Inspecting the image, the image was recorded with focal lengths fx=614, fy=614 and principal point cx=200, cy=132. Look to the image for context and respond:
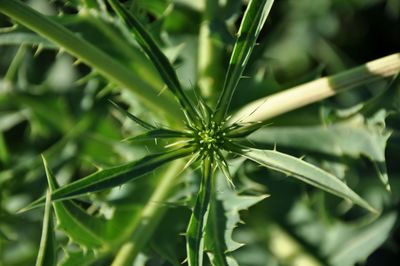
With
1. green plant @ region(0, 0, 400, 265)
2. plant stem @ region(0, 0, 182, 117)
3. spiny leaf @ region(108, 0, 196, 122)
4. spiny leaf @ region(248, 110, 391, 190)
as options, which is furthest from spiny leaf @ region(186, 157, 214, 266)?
spiny leaf @ region(248, 110, 391, 190)

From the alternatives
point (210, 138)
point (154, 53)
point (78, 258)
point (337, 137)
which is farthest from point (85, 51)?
point (337, 137)

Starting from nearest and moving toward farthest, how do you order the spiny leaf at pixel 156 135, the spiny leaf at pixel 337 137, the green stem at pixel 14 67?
1. the spiny leaf at pixel 156 135
2. the spiny leaf at pixel 337 137
3. the green stem at pixel 14 67

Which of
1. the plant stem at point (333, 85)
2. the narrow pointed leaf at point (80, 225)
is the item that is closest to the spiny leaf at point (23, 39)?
the narrow pointed leaf at point (80, 225)

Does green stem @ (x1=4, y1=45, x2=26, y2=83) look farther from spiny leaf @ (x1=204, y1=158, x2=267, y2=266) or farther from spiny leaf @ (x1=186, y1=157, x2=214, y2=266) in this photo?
spiny leaf @ (x1=186, y1=157, x2=214, y2=266)

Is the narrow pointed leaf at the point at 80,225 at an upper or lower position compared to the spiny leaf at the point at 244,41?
lower

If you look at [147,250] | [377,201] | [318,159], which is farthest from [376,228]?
[147,250]

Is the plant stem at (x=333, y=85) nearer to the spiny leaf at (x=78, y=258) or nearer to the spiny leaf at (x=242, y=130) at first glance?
the spiny leaf at (x=242, y=130)

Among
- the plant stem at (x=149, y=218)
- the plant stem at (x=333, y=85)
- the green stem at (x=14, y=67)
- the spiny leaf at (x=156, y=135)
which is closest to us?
the spiny leaf at (x=156, y=135)
